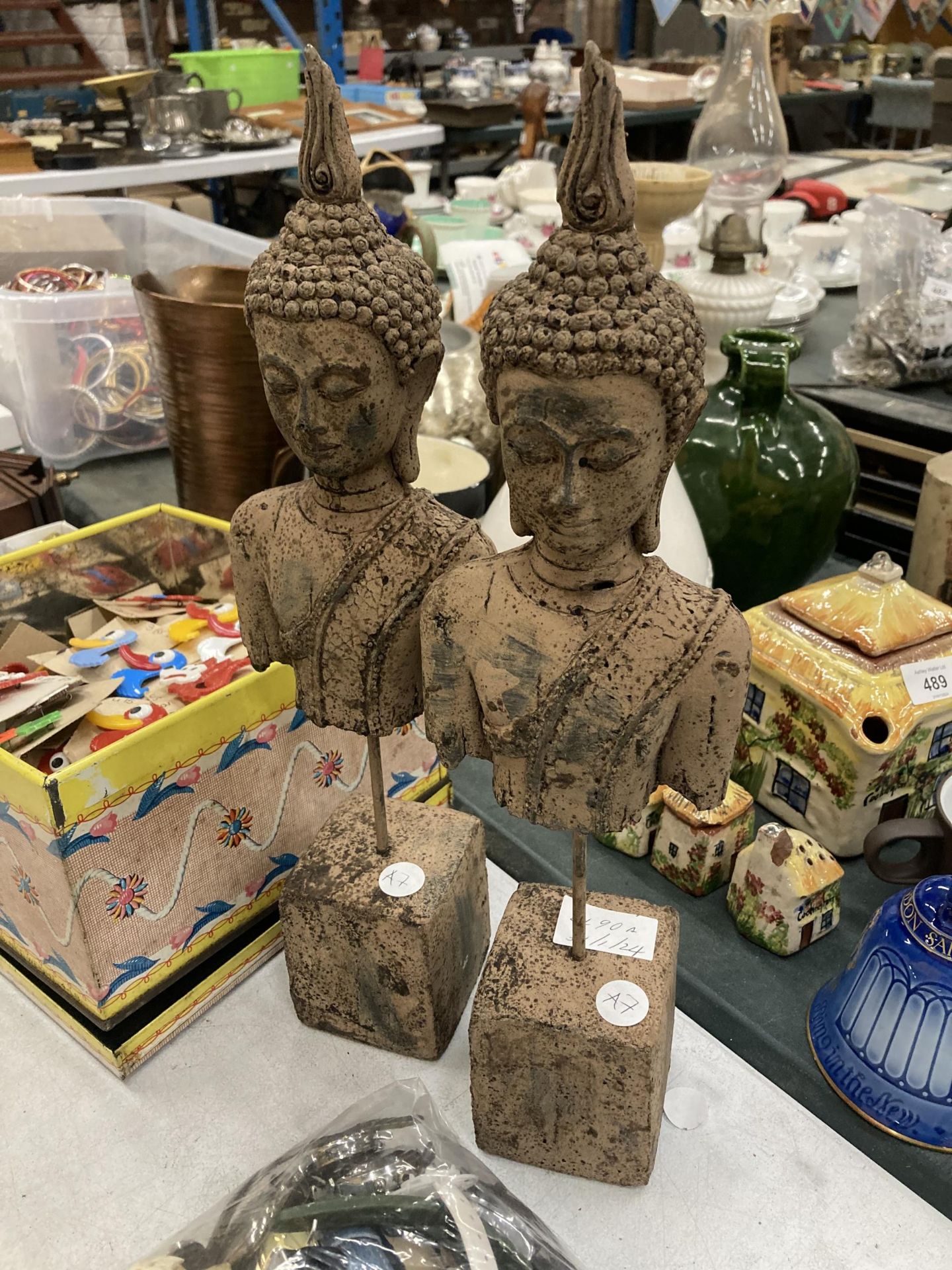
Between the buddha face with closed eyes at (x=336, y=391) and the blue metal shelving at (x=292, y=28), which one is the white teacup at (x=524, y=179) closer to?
the blue metal shelving at (x=292, y=28)

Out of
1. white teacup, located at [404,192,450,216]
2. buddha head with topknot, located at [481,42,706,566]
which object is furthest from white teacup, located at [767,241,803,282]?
buddha head with topknot, located at [481,42,706,566]

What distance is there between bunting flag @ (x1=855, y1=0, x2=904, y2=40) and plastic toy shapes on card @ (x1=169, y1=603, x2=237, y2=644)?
4013 millimetres

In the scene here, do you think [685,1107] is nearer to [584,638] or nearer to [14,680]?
[584,638]

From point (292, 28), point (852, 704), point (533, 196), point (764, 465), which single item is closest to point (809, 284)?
point (533, 196)

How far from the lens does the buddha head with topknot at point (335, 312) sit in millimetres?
644

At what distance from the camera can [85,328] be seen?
1.72 m

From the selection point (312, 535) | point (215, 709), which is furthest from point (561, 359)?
point (215, 709)

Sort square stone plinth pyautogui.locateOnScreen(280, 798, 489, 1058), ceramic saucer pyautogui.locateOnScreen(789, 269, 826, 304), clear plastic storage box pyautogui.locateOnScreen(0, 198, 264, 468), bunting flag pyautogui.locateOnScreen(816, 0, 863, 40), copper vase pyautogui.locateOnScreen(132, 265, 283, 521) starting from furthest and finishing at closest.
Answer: bunting flag pyautogui.locateOnScreen(816, 0, 863, 40), ceramic saucer pyautogui.locateOnScreen(789, 269, 826, 304), clear plastic storage box pyautogui.locateOnScreen(0, 198, 264, 468), copper vase pyautogui.locateOnScreen(132, 265, 283, 521), square stone plinth pyautogui.locateOnScreen(280, 798, 489, 1058)

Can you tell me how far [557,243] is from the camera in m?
0.57

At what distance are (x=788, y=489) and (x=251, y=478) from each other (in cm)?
72

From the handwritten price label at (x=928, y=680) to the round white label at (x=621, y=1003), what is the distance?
47 centimetres

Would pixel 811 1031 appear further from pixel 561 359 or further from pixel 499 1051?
pixel 561 359

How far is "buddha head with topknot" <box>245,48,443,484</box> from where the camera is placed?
25.4 inches

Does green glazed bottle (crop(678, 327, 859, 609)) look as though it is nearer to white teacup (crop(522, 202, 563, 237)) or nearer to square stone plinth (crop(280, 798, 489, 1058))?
square stone plinth (crop(280, 798, 489, 1058))
